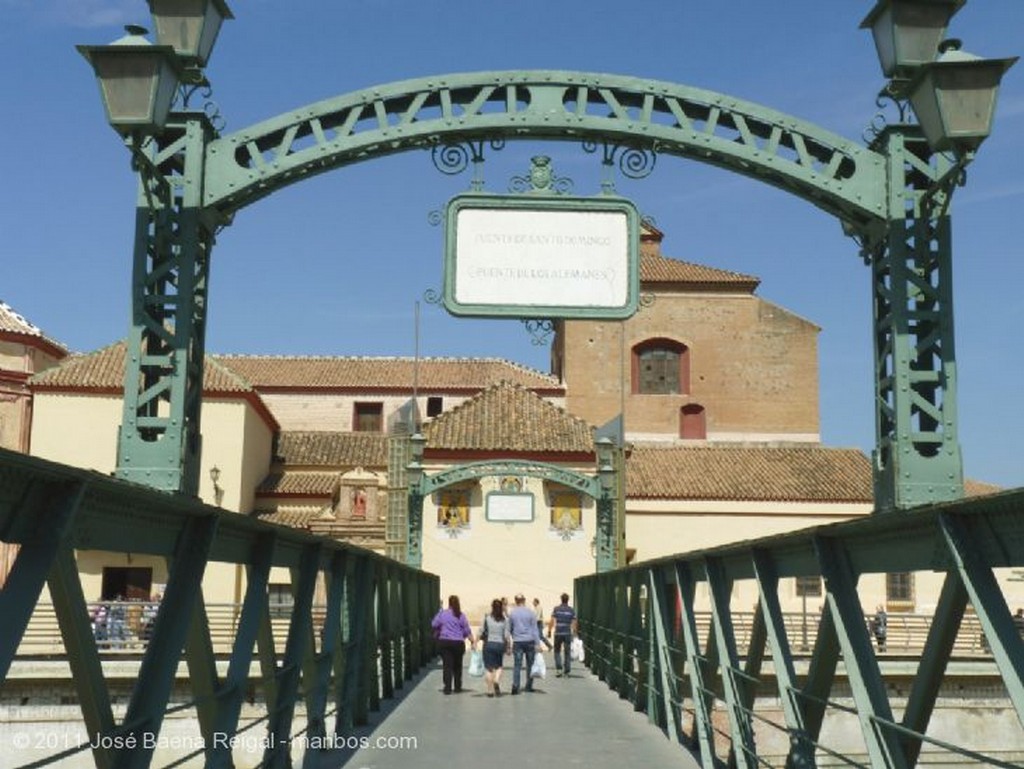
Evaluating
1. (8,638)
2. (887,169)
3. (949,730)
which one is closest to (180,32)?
(887,169)

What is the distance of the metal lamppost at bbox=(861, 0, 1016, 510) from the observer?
867 centimetres

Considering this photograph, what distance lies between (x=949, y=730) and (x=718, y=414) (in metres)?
29.1

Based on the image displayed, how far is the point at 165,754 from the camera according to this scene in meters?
18.1

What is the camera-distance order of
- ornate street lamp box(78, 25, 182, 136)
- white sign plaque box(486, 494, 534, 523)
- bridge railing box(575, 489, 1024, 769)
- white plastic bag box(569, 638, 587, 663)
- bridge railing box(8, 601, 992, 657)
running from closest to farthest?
bridge railing box(575, 489, 1024, 769) → ornate street lamp box(78, 25, 182, 136) → bridge railing box(8, 601, 992, 657) → white plastic bag box(569, 638, 587, 663) → white sign plaque box(486, 494, 534, 523)

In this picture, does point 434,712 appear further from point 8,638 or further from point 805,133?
point 8,638

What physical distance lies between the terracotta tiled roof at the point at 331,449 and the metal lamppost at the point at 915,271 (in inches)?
1406

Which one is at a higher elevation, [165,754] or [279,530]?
[279,530]

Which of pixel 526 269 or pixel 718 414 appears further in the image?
pixel 718 414

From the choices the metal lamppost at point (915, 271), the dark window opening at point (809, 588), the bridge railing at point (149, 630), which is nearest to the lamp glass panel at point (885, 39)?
the metal lamppost at point (915, 271)

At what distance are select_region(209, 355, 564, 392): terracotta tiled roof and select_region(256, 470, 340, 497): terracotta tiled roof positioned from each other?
1179 cm

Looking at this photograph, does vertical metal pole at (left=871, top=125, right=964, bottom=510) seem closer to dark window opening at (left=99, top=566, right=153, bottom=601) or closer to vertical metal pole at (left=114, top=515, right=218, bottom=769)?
vertical metal pole at (left=114, top=515, right=218, bottom=769)

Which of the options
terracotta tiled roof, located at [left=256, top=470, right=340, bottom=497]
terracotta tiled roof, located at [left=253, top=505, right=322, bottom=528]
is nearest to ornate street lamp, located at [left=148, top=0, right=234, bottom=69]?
terracotta tiled roof, located at [left=253, top=505, right=322, bottom=528]

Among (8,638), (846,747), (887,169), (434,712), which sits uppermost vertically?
(887,169)

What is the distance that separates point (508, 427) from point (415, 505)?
38.1 ft
